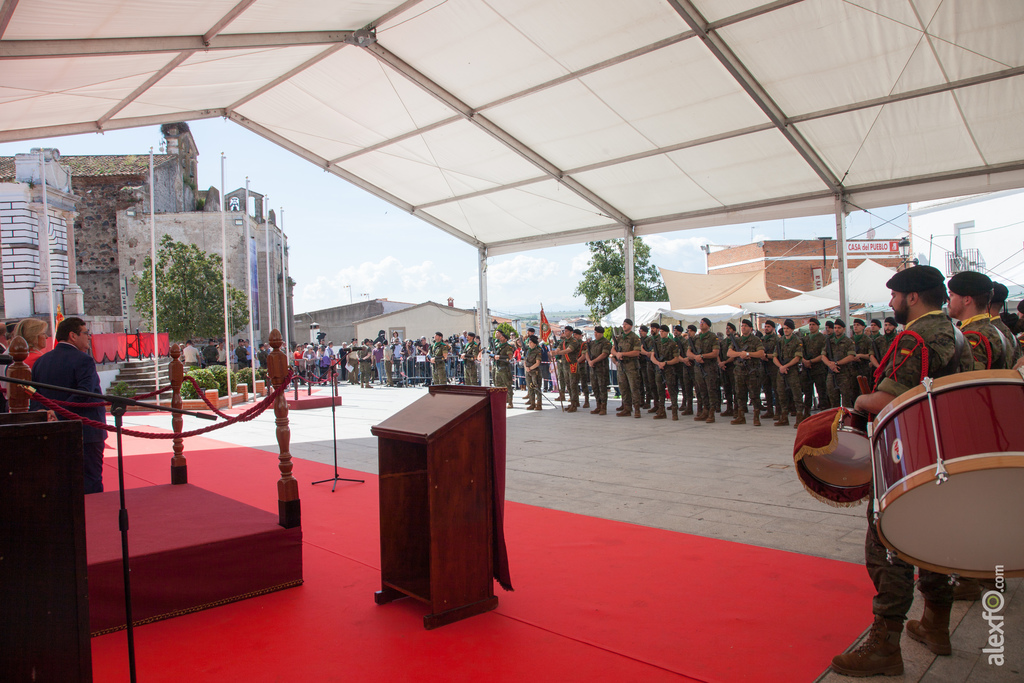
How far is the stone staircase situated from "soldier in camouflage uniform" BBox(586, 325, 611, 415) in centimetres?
1178

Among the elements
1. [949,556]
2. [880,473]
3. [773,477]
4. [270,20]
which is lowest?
[773,477]

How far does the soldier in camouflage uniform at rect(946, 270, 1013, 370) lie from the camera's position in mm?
2955

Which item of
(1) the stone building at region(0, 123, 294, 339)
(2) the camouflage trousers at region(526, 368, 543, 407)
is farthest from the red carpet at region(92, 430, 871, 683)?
(1) the stone building at region(0, 123, 294, 339)

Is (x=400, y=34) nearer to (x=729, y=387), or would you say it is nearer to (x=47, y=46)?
(x=47, y=46)

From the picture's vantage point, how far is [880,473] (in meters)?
2.23

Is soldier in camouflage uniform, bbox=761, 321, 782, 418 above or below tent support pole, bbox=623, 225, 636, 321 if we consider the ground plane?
below

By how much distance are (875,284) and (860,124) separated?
824cm

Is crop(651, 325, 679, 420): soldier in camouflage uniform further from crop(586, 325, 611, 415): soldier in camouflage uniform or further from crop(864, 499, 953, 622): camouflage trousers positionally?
crop(864, 499, 953, 622): camouflage trousers

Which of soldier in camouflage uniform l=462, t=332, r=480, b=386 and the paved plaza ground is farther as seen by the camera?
soldier in camouflage uniform l=462, t=332, r=480, b=386

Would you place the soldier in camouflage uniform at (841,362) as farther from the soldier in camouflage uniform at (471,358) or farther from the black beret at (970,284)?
the soldier in camouflage uniform at (471,358)

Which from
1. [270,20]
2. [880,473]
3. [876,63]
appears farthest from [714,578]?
[270,20]

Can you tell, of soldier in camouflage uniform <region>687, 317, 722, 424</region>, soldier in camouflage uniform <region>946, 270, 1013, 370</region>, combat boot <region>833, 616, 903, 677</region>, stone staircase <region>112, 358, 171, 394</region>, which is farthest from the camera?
stone staircase <region>112, 358, 171, 394</region>

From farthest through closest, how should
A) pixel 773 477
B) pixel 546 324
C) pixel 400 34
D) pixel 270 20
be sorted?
pixel 546 324 → pixel 400 34 → pixel 270 20 → pixel 773 477

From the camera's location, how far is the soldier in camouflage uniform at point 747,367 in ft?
33.4
